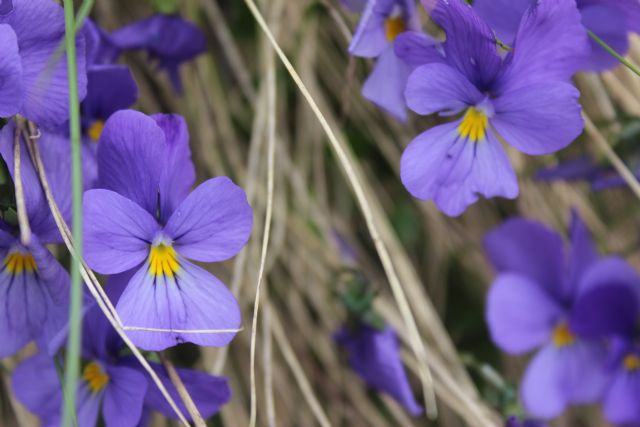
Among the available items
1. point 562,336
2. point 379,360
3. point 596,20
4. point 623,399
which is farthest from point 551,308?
point 596,20

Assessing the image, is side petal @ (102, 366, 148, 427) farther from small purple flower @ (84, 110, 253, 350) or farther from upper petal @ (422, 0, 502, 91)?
upper petal @ (422, 0, 502, 91)

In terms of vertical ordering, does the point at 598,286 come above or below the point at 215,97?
below

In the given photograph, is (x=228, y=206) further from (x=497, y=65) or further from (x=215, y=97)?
(x=215, y=97)

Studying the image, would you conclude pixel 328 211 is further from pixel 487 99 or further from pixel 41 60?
pixel 41 60

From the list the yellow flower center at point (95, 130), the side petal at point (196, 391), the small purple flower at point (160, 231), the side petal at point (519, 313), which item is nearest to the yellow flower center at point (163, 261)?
the small purple flower at point (160, 231)

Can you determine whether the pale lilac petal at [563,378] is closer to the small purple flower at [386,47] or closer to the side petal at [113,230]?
the small purple flower at [386,47]

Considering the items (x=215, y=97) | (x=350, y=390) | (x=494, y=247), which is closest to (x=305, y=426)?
(x=350, y=390)
